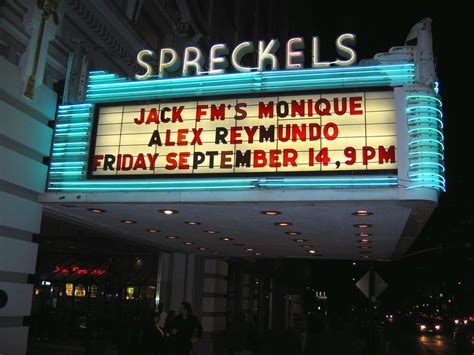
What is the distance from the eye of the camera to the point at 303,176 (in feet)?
30.1

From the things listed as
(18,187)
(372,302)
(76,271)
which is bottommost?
(372,302)

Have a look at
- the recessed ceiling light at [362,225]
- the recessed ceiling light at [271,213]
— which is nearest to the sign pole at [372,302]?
the recessed ceiling light at [362,225]

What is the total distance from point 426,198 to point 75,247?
15.4m

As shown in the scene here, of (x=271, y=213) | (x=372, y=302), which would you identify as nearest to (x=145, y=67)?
(x=271, y=213)

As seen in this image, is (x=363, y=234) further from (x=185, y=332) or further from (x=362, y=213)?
(x=185, y=332)

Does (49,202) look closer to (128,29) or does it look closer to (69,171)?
(69,171)

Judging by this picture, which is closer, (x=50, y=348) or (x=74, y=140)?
(x=74, y=140)

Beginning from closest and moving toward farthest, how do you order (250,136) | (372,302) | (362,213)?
(250,136) < (362,213) < (372,302)

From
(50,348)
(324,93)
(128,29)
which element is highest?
(128,29)

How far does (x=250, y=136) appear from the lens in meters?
9.72

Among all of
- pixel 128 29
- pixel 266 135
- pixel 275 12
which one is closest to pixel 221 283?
pixel 128 29

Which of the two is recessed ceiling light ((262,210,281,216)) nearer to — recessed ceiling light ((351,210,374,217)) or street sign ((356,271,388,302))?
recessed ceiling light ((351,210,374,217))

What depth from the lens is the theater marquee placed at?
30.1 feet

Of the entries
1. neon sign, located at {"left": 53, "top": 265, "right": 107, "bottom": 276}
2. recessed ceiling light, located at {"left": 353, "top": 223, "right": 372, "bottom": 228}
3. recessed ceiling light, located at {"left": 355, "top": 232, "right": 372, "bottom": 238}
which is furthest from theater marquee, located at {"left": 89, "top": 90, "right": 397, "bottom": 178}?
neon sign, located at {"left": 53, "top": 265, "right": 107, "bottom": 276}
